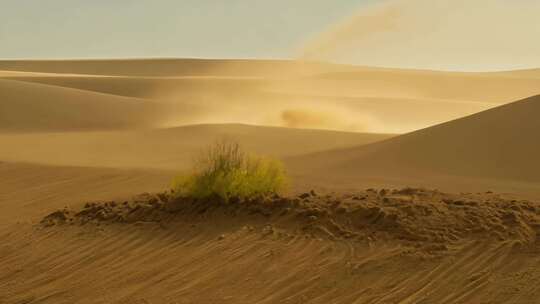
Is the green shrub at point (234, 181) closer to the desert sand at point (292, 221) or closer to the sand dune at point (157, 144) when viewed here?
the desert sand at point (292, 221)

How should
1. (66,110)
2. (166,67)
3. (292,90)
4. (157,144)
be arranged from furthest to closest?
(166,67) → (292,90) → (66,110) → (157,144)

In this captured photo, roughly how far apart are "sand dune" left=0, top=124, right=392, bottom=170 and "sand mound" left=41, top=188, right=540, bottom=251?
6.50 metres

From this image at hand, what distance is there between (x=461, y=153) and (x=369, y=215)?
7.75m

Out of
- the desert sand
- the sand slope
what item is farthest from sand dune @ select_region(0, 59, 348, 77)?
the sand slope

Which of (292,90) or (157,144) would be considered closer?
(157,144)

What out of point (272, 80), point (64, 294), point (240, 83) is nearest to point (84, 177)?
point (64, 294)

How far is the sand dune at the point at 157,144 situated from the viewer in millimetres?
18547

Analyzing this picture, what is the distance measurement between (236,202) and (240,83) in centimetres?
5312

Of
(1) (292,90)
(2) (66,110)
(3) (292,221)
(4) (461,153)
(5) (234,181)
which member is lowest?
(3) (292,221)

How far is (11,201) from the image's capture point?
12344mm

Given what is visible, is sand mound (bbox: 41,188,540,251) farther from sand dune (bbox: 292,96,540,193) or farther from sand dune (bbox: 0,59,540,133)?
sand dune (bbox: 0,59,540,133)

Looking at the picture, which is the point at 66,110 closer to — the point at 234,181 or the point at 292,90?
the point at 234,181

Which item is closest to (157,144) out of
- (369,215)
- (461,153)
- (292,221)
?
(461,153)

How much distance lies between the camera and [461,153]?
51.9ft
